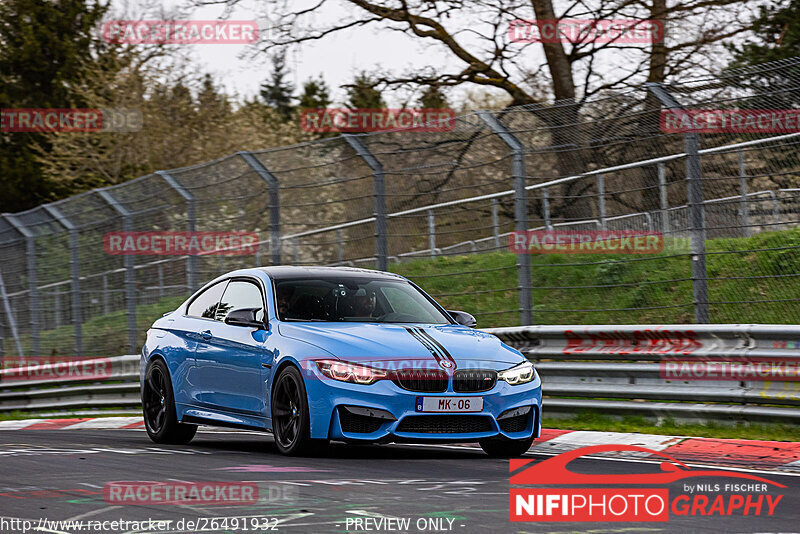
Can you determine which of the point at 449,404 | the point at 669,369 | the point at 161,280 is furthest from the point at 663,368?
the point at 161,280

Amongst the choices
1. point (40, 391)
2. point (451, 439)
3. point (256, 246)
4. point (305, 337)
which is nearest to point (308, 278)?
point (305, 337)

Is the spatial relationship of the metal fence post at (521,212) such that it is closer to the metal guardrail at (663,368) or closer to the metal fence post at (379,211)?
the metal guardrail at (663,368)

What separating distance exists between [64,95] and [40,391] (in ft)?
107

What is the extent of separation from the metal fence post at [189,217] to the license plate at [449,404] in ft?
27.9

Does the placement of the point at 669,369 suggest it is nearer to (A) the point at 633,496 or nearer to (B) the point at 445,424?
(B) the point at 445,424

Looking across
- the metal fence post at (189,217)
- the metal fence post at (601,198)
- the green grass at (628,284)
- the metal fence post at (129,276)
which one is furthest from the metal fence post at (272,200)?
the metal fence post at (601,198)

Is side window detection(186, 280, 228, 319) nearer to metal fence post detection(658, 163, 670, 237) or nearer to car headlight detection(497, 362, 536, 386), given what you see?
car headlight detection(497, 362, 536, 386)

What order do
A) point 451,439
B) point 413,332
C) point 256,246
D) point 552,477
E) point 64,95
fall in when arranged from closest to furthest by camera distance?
1. point 552,477
2. point 451,439
3. point 413,332
4. point 256,246
5. point 64,95

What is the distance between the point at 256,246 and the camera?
1609 cm

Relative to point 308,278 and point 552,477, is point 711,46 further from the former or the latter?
point 552,477

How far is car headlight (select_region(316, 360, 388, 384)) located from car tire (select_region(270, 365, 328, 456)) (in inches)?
10.0

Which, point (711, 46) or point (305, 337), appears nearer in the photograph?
point (305, 337)

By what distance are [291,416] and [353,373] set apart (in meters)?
0.73

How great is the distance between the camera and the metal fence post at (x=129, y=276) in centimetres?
1750
